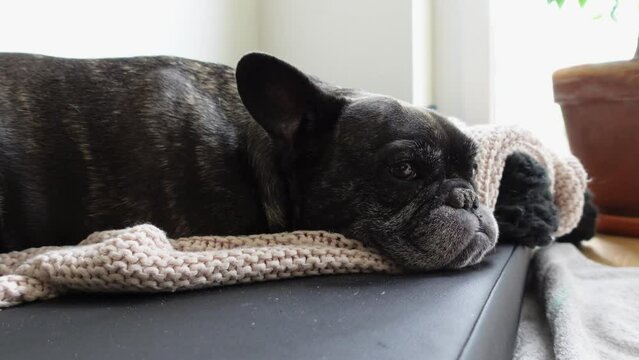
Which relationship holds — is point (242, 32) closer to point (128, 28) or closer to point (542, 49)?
point (128, 28)

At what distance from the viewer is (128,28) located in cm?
178

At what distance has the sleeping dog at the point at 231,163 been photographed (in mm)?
1063

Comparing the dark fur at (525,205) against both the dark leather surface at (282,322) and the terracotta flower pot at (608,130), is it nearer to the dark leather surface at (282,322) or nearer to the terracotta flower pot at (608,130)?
the dark leather surface at (282,322)

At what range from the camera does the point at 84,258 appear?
802mm

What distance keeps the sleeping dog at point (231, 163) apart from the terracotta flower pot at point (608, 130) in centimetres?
100

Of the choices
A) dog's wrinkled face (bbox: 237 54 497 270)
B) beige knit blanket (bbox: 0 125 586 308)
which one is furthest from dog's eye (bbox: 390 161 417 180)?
beige knit blanket (bbox: 0 125 586 308)

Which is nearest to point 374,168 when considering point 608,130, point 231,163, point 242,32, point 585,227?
point 231,163

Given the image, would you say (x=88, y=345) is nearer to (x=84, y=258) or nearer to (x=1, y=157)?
(x=84, y=258)

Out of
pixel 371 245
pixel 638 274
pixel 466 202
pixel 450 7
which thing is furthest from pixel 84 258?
pixel 450 7

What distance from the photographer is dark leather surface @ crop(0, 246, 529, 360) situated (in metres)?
0.61

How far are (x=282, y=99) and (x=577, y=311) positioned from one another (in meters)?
0.69

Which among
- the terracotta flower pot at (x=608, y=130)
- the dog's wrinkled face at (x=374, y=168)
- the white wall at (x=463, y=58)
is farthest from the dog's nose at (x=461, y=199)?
the white wall at (x=463, y=58)

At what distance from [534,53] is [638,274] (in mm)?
1318

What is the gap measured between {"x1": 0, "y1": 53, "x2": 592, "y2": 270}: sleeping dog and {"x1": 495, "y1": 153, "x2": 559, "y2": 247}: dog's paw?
0.53 feet
